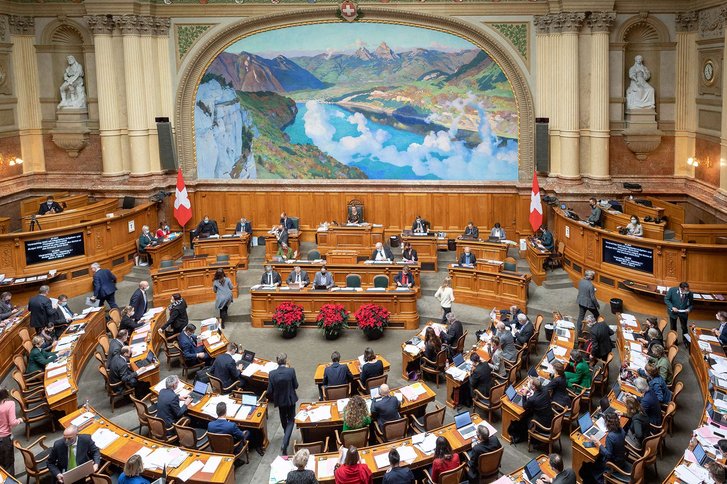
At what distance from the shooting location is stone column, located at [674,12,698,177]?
75.4 feet

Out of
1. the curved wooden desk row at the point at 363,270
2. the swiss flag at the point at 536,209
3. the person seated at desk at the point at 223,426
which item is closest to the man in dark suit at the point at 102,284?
the curved wooden desk row at the point at 363,270

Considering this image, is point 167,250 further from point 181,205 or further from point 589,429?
point 589,429

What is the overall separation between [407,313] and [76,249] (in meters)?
9.39

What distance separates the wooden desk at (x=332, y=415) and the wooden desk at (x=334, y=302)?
5.50m

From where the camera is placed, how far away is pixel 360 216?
995 inches

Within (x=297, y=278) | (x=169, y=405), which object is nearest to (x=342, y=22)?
(x=297, y=278)

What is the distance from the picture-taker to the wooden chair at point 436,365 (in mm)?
16047

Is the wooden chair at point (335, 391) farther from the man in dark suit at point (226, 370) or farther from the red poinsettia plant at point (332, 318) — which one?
the red poinsettia plant at point (332, 318)

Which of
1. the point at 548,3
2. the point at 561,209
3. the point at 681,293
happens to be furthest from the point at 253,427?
the point at 548,3

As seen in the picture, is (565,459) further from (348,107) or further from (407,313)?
(348,107)

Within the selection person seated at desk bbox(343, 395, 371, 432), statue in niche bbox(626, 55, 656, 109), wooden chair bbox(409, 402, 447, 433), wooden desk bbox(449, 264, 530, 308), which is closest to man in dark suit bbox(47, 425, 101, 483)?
person seated at desk bbox(343, 395, 371, 432)

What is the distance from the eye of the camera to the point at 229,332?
63.8 feet

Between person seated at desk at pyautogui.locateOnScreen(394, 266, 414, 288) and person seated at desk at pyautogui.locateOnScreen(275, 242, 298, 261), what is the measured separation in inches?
147

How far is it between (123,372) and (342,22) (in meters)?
14.6
